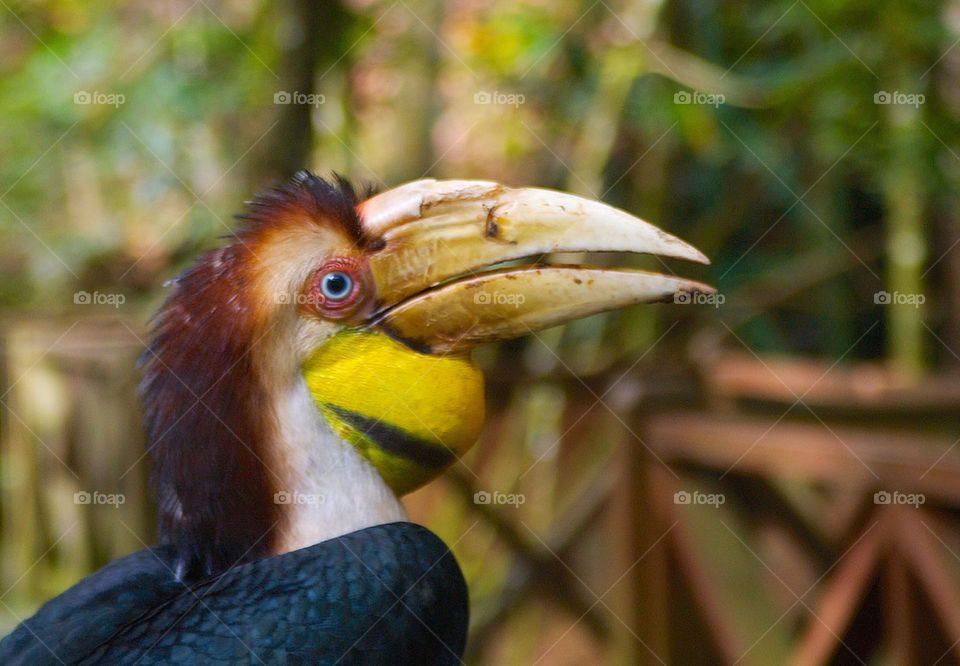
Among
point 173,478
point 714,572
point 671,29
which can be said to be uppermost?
point 671,29

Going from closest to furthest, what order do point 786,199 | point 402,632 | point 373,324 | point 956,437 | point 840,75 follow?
point 402,632 → point 373,324 → point 956,437 → point 840,75 → point 786,199

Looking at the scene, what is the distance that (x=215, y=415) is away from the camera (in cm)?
138

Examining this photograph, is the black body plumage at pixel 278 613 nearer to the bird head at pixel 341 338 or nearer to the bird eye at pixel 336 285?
the bird head at pixel 341 338

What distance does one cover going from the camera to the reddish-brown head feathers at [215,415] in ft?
Answer: 4.56

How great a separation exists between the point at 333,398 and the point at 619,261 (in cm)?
307

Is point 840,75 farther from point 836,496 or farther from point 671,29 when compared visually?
point 836,496

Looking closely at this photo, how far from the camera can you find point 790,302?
5379 millimetres

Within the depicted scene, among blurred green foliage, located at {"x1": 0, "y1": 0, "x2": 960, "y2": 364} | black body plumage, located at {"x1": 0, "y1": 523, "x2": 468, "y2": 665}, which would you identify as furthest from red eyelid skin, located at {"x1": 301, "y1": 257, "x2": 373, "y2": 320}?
blurred green foliage, located at {"x1": 0, "y1": 0, "x2": 960, "y2": 364}

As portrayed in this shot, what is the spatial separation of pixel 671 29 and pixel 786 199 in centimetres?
119

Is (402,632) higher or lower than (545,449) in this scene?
higher

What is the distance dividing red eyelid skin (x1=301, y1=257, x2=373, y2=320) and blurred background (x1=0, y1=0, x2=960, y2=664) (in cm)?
97

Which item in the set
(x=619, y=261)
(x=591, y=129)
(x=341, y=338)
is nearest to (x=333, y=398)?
(x=341, y=338)

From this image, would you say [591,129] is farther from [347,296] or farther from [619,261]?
[347,296]

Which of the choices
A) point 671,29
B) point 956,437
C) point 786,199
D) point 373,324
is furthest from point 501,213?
point 786,199
